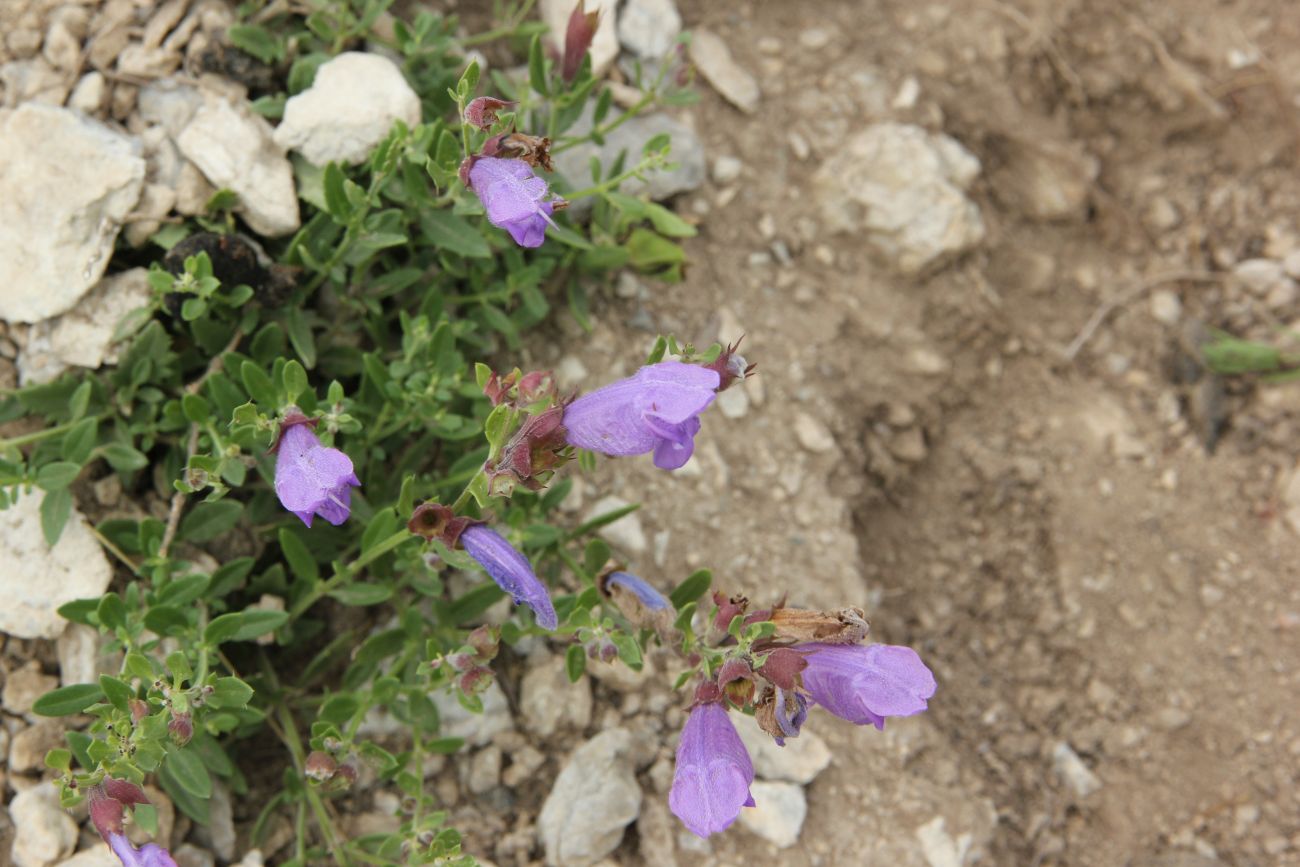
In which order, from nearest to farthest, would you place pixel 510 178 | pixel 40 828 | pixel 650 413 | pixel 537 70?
pixel 650 413
pixel 510 178
pixel 40 828
pixel 537 70

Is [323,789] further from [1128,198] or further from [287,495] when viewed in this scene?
[1128,198]

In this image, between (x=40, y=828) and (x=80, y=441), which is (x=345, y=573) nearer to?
(x=80, y=441)

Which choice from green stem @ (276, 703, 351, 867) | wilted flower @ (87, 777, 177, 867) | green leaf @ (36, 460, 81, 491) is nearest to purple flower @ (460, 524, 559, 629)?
green stem @ (276, 703, 351, 867)

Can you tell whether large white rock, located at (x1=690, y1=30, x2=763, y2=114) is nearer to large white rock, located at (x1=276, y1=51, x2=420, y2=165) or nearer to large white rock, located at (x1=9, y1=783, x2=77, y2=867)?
large white rock, located at (x1=276, y1=51, x2=420, y2=165)

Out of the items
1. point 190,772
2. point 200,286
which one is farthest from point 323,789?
point 200,286

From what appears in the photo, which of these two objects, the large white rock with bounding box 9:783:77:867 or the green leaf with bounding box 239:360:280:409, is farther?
the green leaf with bounding box 239:360:280:409

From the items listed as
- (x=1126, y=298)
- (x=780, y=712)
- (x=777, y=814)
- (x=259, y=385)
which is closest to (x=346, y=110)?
(x=259, y=385)
